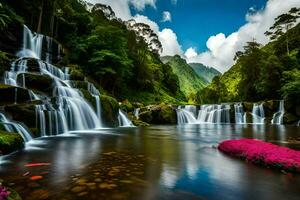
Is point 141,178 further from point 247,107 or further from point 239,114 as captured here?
point 247,107

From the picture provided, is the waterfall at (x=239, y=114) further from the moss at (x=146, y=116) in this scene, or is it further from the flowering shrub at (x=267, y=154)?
the flowering shrub at (x=267, y=154)

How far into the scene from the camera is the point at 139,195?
4406mm

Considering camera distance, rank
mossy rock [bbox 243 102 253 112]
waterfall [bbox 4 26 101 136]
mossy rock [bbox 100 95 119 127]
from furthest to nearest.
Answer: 1. mossy rock [bbox 243 102 253 112]
2. mossy rock [bbox 100 95 119 127]
3. waterfall [bbox 4 26 101 136]

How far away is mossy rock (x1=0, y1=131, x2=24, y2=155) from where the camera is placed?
26.3 ft

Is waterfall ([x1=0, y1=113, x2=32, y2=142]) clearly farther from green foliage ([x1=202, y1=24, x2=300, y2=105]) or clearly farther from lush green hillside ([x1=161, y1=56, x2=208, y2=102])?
lush green hillside ([x1=161, y1=56, x2=208, y2=102])

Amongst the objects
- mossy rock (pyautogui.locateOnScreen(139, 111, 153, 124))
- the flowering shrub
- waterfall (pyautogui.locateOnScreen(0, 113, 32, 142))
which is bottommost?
the flowering shrub

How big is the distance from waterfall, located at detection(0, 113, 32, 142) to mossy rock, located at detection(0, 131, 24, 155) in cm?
157

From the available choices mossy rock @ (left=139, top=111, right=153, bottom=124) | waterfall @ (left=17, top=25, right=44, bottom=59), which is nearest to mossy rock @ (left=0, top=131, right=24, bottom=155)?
waterfall @ (left=17, top=25, right=44, bottom=59)

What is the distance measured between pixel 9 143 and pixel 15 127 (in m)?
2.92

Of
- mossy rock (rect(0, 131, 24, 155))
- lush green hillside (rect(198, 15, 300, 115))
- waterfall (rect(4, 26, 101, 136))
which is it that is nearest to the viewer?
mossy rock (rect(0, 131, 24, 155))

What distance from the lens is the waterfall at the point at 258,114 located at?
3216cm

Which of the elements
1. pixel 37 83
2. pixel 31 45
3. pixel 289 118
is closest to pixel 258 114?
pixel 289 118

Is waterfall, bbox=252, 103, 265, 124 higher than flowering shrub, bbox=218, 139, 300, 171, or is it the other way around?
waterfall, bbox=252, 103, 265, 124

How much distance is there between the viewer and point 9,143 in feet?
27.2
